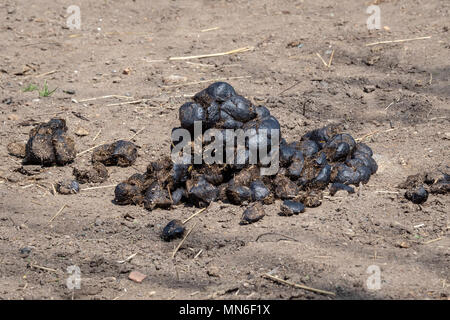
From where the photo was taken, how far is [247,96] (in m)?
5.80

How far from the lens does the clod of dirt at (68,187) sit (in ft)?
15.2

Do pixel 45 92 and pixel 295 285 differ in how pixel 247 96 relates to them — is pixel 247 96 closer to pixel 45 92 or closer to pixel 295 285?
pixel 45 92

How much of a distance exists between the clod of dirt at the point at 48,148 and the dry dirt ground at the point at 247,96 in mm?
97

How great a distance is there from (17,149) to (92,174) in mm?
789

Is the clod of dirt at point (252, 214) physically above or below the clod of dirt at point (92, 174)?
below

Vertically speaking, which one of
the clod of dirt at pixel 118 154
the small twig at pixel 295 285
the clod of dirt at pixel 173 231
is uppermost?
the clod of dirt at pixel 118 154

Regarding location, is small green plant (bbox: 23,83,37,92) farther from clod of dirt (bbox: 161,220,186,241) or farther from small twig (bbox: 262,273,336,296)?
small twig (bbox: 262,273,336,296)

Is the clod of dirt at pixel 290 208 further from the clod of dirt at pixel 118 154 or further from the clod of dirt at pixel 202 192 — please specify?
the clod of dirt at pixel 118 154

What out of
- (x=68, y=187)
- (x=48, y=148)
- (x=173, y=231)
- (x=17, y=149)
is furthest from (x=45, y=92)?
(x=173, y=231)

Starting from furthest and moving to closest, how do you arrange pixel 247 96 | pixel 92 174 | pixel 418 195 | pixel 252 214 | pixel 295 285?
pixel 247 96 → pixel 92 174 → pixel 418 195 → pixel 252 214 → pixel 295 285

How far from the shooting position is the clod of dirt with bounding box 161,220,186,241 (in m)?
4.07

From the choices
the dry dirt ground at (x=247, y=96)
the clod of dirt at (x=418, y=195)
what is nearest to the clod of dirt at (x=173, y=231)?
the dry dirt ground at (x=247, y=96)
